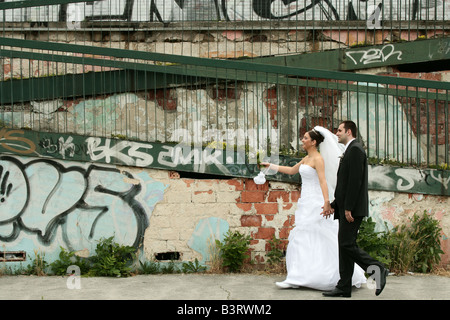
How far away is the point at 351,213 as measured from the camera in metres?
5.64

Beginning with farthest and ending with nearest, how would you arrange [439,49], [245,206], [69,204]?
1. [439,49]
2. [245,206]
3. [69,204]

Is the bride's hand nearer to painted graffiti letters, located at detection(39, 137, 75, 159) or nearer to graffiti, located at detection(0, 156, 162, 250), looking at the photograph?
graffiti, located at detection(0, 156, 162, 250)

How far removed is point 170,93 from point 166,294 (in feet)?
9.91

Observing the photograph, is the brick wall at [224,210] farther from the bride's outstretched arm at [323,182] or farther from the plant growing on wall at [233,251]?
the bride's outstretched arm at [323,182]

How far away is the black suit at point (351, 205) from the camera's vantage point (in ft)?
18.4

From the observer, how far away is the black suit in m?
5.61

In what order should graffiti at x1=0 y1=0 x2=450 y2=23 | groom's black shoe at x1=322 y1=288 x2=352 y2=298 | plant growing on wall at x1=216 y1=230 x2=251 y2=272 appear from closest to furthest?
groom's black shoe at x1=322 y1=288 x2=352 y2=298 → plant growing on wall at x1=216 y1=230 x2=251 y2=272 → graffiti at x1=0 y1=0 x2=450 y2=23

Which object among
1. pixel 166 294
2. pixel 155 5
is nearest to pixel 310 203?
pixel 166 294

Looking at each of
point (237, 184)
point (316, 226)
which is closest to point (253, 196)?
point (237, 184)

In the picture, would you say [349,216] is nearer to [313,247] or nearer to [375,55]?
[313,247]

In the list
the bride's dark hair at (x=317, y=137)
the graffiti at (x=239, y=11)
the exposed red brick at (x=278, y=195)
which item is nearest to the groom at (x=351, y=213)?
the bride's dark hair at (x=317, y=137)

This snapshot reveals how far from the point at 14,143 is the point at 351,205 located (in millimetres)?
4257

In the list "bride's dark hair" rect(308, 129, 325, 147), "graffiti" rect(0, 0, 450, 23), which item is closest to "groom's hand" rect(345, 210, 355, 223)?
"bride's dark hair" rect(308, 129, 325, 147)

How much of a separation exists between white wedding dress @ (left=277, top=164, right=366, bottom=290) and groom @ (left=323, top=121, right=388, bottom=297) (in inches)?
11.9
